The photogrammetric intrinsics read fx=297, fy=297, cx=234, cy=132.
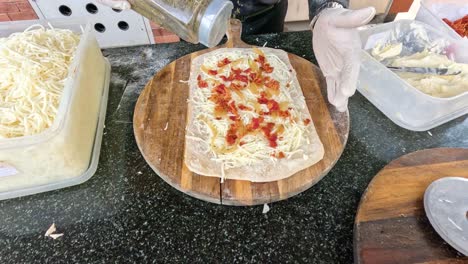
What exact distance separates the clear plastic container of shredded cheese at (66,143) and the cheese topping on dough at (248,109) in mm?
403

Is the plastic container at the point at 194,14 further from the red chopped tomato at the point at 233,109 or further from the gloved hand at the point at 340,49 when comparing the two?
the gloved hand at the point at 340,49

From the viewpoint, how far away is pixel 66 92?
0.98m

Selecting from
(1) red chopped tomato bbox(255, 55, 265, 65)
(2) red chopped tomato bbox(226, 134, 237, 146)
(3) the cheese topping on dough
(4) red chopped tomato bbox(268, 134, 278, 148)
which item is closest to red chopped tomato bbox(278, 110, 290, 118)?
(3) the cheese topping on dough

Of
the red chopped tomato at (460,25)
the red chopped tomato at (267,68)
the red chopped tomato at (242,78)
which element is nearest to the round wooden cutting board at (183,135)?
the red chopped tomato at (267,68)

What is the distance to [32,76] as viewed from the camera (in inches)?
41.1

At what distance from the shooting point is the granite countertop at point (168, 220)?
89 centimetres

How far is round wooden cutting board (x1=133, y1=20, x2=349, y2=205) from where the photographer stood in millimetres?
976

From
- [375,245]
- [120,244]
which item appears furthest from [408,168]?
[120,244]

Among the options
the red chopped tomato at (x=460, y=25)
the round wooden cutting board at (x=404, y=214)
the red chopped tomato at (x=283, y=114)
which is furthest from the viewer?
the red chopped tomato at (x=460, y=25)

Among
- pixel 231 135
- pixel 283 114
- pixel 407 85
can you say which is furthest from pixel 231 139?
pixel 407 85

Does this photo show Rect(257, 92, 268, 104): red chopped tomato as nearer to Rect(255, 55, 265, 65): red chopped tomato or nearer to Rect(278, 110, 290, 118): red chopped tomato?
Rect(278, 110, 290, 118): red chopped tomato

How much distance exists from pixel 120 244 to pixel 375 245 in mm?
751

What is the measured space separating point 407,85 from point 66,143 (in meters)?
1.23

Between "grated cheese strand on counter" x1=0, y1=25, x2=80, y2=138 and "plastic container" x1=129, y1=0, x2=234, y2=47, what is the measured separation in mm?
407
